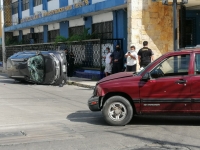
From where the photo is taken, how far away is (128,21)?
1725 centimetres

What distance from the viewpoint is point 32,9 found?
36594 millimetres

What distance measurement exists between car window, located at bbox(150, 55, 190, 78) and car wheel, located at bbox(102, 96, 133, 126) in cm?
88

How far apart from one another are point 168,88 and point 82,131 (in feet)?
6.77

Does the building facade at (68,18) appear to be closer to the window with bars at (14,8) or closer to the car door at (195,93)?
the window with bars at (14,8)

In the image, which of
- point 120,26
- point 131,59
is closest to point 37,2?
point 120,26

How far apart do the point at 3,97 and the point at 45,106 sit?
107 inches

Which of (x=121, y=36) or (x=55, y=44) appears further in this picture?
(x=55, y=44)

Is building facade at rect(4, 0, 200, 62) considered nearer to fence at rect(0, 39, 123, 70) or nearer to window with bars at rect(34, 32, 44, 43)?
fence at rect(0, 39, 123, 70)

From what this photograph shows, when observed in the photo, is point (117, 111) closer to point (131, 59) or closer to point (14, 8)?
point (131, 59)

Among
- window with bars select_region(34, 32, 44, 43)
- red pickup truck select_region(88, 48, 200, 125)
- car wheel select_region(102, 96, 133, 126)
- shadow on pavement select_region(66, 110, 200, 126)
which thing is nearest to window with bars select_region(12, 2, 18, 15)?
window with bars select_region(34, 32, 44, 43)

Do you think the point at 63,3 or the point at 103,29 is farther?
the point at 63,3

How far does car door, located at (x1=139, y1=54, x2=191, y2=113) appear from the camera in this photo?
796 centimetres

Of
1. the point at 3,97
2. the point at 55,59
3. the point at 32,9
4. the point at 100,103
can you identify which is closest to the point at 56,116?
the point at 100,103

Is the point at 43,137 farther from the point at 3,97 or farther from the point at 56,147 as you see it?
the point at 3,97
